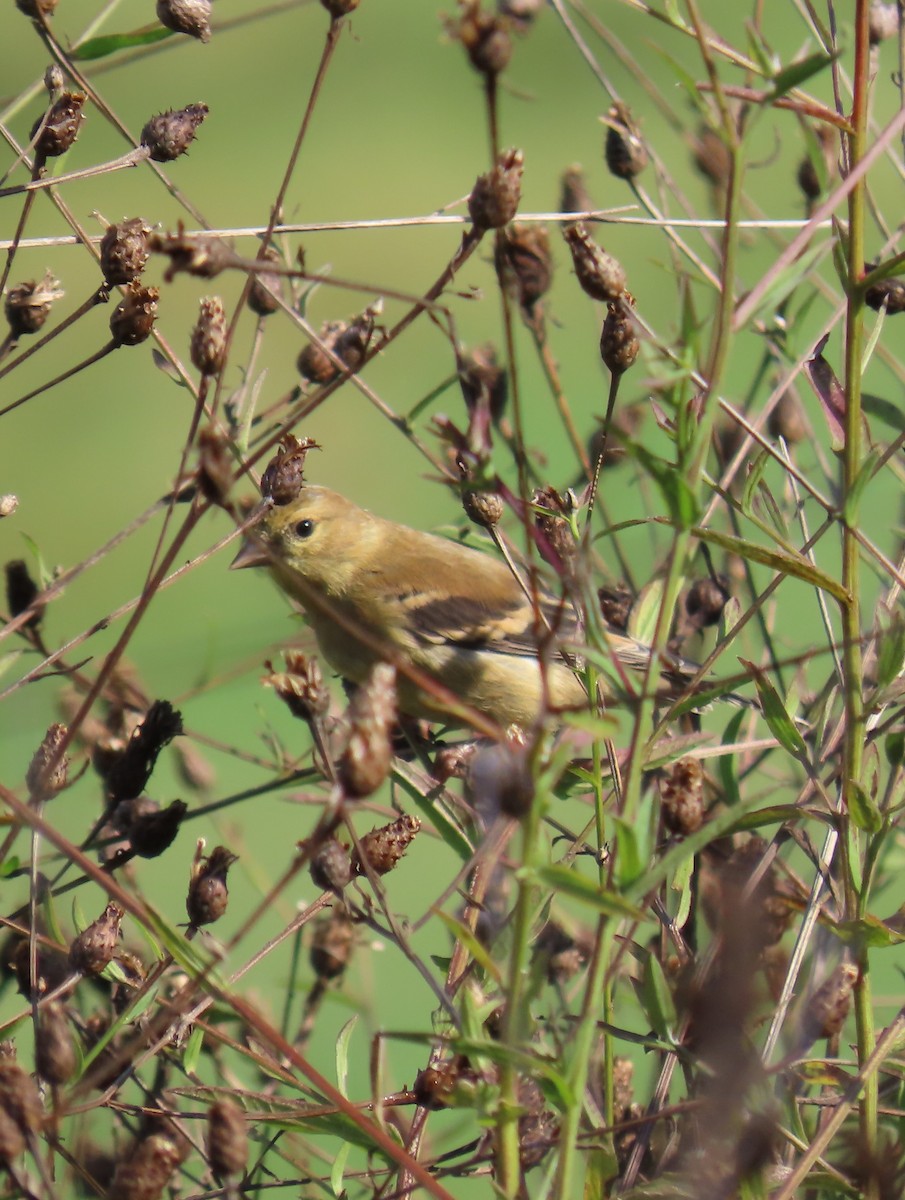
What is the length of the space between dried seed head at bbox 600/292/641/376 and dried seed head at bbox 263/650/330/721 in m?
0.41

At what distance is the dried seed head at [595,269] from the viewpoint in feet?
4.34

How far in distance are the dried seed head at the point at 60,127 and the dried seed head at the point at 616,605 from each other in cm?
84

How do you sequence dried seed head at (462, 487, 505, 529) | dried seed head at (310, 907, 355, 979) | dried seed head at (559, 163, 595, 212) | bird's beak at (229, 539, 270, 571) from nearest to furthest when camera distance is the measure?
dried seed head at (462, 487, 505, 529), dried seed head at (310, 907, 355, 979), dried seed head at (559, 163, 595, 212), bird's beak at (229, 539, 270, 571)

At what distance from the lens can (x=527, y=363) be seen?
8.18 meters

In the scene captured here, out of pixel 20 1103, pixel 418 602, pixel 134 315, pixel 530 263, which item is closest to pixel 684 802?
pixel 20 1103

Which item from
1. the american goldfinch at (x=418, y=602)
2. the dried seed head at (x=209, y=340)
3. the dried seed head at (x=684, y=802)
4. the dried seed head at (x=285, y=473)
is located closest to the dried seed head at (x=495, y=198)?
the dried seed head at (x=209, y=340)

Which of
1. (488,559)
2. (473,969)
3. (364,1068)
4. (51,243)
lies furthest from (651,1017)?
(488,559)

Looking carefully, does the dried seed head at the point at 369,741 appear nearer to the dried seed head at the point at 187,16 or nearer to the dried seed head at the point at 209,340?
the dried seed head at the point at 209,340

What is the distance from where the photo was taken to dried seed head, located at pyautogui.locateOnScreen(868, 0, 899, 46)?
191 centimetres

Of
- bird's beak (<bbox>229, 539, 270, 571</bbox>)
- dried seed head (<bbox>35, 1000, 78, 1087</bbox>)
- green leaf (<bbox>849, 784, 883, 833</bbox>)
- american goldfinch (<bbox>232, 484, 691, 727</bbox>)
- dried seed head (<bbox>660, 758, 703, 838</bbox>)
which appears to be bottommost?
american goldfinch (<bbox>232, 484, 691, 727</bbox>)

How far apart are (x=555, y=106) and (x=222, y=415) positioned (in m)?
9.01

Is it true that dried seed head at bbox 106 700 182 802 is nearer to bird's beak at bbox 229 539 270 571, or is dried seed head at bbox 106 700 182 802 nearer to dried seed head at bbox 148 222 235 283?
dried seed head at bbox 148 222 235 283

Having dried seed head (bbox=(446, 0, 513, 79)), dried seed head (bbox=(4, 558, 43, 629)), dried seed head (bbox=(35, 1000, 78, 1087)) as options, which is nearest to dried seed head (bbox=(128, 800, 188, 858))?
dried seed head (bbox=(35, 1000, 78, 1087))

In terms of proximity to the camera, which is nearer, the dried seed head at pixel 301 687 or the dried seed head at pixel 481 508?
the dried seed head at pixel 301 687
